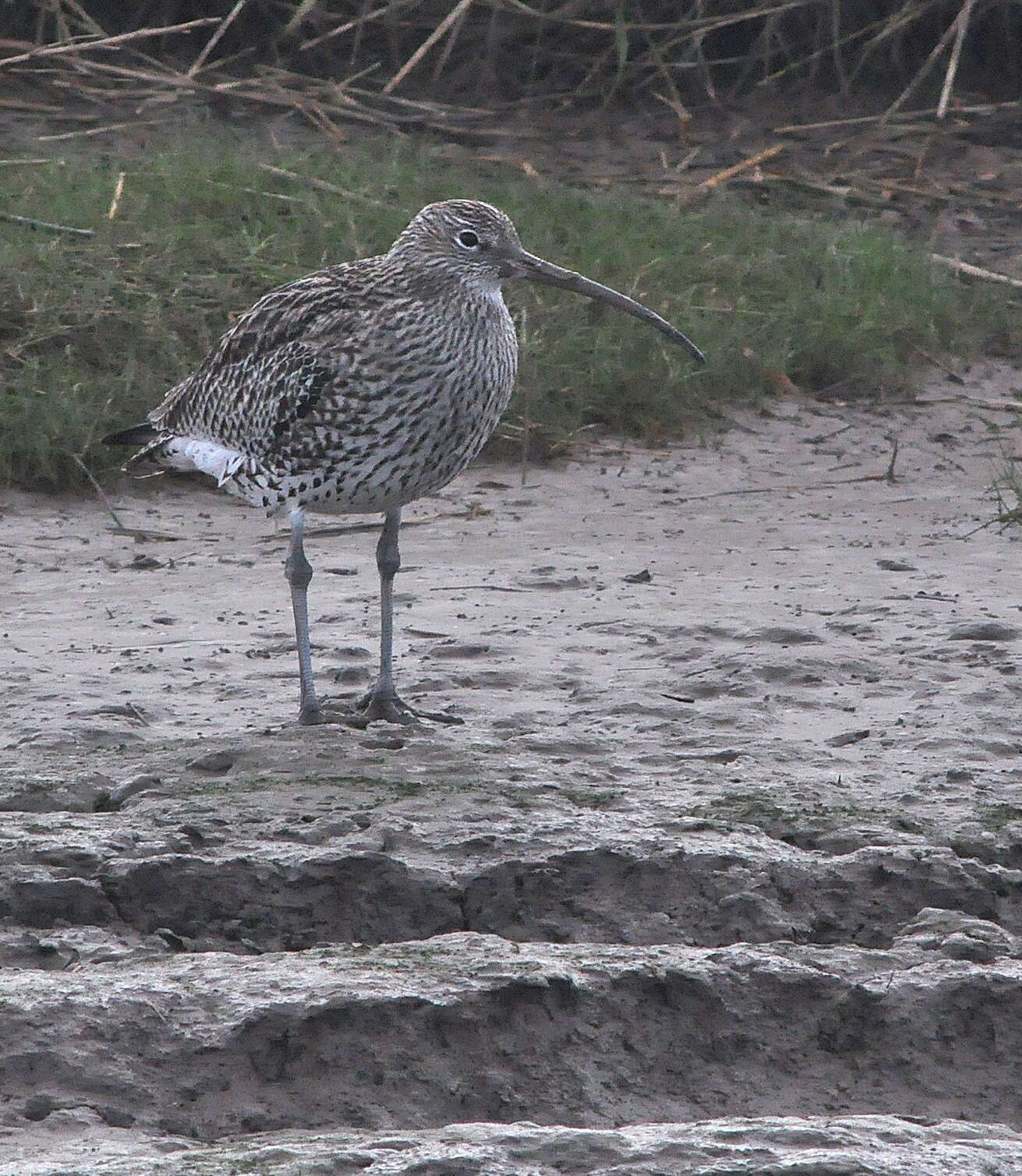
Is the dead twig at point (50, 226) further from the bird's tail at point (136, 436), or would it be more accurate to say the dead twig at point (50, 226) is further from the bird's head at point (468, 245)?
the bird's head at point (468, 245)

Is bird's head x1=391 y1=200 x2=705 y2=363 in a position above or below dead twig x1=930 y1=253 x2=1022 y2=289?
above

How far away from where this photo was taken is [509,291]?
839 centimetres

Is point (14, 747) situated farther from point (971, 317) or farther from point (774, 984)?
point (971, 317)

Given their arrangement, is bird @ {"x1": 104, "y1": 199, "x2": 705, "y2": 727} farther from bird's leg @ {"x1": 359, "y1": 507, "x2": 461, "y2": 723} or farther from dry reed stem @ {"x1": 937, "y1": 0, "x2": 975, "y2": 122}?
dry reed stem @ {"x1": 937, "y1": 0, "x2": 975, "y2": 122}

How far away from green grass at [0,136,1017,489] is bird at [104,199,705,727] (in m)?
1.94

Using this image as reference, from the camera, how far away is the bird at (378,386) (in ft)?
16.4

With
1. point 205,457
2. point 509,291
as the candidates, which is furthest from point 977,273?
point 205,457

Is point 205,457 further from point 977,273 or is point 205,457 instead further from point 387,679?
point 977,273

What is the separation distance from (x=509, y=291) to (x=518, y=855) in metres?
4.74

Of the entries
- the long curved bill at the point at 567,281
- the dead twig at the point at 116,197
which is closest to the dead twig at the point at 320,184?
the dead twig at the point at 116,197

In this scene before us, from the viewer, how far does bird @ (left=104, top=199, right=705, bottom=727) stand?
16.4ft

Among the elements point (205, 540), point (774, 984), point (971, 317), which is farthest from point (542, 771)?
point (971, 317)

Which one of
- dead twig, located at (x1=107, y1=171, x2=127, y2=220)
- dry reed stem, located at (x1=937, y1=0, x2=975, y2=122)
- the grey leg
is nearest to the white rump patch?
the grey leg

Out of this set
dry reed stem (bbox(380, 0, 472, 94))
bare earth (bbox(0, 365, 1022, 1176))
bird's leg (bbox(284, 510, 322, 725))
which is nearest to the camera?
bare earth (bbox(0, 365, 1022, 1176))
